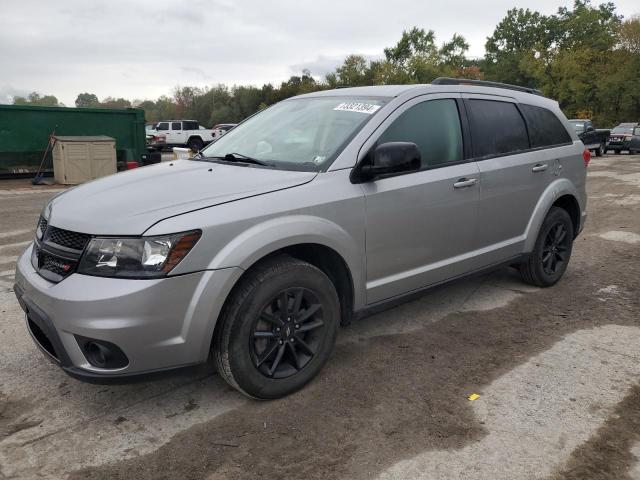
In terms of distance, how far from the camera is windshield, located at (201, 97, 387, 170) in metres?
3.32

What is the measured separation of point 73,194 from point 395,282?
6.59ft

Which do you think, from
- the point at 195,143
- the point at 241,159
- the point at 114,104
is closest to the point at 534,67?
the point at 195,143

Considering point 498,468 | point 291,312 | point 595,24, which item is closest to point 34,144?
point 291,312

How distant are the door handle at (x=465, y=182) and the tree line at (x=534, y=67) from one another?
38.6 m

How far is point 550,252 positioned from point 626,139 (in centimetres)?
2535

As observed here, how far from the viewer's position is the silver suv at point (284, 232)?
252 cm

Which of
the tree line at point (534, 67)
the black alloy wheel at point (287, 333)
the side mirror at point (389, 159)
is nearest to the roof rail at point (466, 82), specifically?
the side mirror at point (389, 159)

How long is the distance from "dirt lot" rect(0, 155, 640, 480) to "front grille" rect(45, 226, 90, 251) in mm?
753

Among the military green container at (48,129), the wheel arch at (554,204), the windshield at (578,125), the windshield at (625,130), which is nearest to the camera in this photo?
the wheel arch at (554,204)

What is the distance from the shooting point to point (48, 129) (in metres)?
14.8

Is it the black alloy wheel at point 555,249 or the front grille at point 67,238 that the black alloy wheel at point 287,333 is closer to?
the front grille at point 67,238

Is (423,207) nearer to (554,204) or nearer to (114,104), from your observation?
(554,204)

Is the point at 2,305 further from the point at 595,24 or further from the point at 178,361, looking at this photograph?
the point at 595,24

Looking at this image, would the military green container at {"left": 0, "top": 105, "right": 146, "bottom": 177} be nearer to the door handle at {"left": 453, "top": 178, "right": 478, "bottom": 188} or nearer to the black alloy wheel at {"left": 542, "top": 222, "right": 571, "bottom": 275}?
the black alloy wheel at {"left": 542, "top": 222, "right": 571, "bottom": 275}
